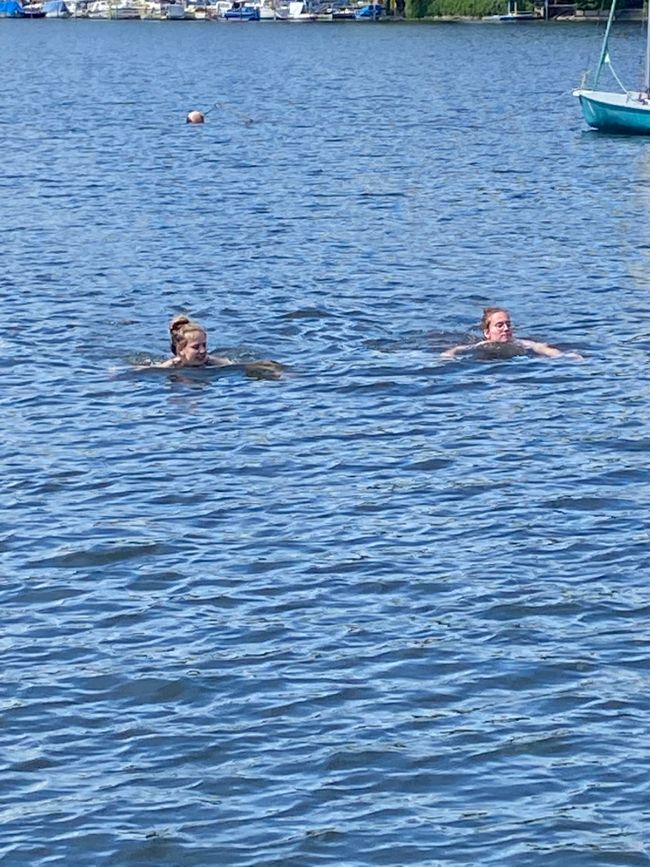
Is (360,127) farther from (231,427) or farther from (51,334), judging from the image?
(231,427)

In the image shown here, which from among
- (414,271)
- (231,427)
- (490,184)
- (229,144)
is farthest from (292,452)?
(229,144)

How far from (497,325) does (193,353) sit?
4296 millimetres

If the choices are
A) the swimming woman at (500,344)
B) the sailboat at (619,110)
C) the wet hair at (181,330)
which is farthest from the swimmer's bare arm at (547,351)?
the sailboat at (619,110)

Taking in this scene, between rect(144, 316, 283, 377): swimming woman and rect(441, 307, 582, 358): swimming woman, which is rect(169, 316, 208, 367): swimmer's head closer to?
rect(144, 316, 283, 377): swimming woman

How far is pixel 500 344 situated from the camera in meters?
27.8

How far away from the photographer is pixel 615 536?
19.9 m

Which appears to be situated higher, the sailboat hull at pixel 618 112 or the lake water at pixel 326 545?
the sailboat hull at pixel 618 112

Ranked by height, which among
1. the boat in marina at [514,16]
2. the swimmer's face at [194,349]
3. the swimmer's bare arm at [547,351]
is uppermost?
the swimmer's face at [194,349]

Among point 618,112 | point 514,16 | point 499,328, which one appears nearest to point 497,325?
point 499,328

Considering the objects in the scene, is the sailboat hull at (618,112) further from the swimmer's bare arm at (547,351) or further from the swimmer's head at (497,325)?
the swimmer's head at (497,325)

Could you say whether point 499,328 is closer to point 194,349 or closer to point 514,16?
point 194,349

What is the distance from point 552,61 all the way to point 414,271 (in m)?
90.2

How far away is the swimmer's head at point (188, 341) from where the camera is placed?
26.5 m

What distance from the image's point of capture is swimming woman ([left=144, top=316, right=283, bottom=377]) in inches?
1047
